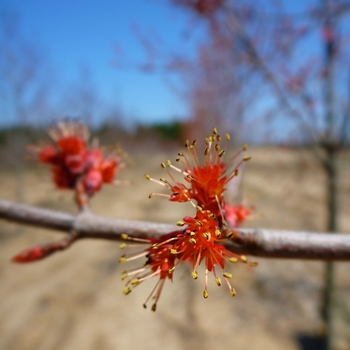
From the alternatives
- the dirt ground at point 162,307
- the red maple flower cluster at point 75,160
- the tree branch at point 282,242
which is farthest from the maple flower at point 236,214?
the dirt ground at point 162,307

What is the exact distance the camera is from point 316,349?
4707mm

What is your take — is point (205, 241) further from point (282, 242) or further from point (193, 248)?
point (282, 242)

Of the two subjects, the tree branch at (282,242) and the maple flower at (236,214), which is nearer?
the tree branch at (282,242)

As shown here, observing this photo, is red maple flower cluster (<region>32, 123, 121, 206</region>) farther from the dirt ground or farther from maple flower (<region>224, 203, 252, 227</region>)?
the dirt ground

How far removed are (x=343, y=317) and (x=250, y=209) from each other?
4910mm

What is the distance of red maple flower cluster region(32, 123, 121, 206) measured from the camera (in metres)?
1.62

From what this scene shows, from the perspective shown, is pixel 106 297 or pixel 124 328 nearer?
pixel 124 328

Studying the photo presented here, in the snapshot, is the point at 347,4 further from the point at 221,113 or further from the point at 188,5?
the point at 221,113

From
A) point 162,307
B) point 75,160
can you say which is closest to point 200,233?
point 75,160

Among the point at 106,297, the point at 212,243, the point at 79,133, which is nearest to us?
the point at 212,243

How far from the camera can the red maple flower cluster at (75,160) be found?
1.62 metres

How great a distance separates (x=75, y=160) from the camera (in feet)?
5.36

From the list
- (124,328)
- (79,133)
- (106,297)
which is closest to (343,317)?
(124,328)

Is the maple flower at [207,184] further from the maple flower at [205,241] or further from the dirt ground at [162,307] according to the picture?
the dirt ground at [162,307]
